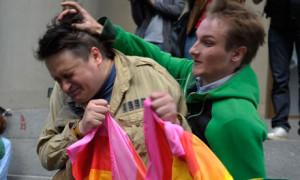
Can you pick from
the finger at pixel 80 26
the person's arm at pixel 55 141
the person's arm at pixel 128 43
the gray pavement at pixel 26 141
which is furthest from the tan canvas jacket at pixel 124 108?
the gray pavement at pixel 26 141

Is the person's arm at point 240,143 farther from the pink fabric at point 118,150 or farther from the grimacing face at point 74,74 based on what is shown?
the grimacing face at point 74,74

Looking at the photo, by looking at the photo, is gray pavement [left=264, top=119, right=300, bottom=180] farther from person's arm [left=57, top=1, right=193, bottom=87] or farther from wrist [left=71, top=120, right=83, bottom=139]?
wrist [left=71, top=120, right=83, bottom=139]

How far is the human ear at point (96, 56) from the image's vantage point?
7.07 feet

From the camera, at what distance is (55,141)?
2094mm

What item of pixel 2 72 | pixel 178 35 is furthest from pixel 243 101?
pixel 2 72

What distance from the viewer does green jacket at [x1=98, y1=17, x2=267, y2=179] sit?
192cm

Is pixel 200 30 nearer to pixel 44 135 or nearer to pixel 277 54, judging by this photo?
pixel 44 135

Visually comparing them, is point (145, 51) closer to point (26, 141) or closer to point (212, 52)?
point (212, 52)

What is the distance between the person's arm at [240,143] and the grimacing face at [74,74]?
582mm

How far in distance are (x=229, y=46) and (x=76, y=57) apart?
0.70 meters

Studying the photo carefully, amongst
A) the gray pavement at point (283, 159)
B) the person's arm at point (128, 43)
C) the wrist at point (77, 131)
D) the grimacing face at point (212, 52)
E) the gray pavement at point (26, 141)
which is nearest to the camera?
the wrist at point (77, 131)

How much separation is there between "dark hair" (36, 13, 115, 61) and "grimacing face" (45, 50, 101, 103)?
28mm

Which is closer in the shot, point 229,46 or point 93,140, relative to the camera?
point 93,140

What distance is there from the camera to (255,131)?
6.32 ft
